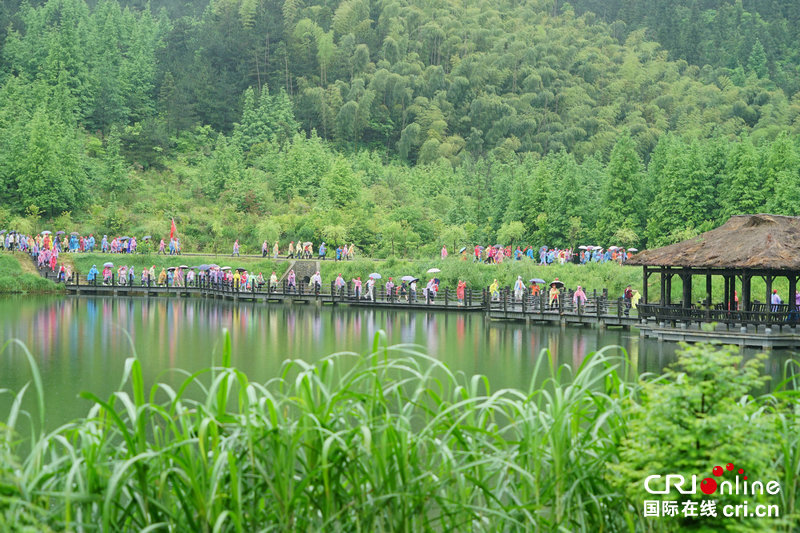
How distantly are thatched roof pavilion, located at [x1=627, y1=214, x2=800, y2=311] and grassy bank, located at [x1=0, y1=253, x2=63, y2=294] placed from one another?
28022 millimetres

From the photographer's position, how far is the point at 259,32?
90.9 meters

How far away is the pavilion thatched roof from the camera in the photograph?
23.8 m

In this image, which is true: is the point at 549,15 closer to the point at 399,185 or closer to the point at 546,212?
the point at 399,185

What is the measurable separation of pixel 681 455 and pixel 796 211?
3557cm

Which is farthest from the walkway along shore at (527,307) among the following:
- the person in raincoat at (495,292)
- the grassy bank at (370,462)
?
the grassy bank at (370,462)

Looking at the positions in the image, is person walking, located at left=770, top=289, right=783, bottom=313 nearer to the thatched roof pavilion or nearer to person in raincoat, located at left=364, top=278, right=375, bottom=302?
the thatched roof pavilion

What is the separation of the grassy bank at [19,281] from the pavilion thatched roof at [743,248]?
1104 inches

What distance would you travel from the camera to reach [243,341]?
23812 mm

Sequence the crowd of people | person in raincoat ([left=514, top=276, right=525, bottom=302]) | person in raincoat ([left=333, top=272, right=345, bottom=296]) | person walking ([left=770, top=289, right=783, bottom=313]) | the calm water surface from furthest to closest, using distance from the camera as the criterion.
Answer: the crowd of people
person in raincoat ([left=333, top=272, right=345, bottom=296])
person in raincoat ([left=514, top=276, right=525, bottom=302])
person walking ([left=770, top=289, right=783, bottom=313])
the calm water surface

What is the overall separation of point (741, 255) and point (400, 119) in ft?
202

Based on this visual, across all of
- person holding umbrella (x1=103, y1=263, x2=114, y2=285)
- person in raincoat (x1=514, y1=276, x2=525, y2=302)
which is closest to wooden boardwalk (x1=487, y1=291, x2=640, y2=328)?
person in raincoat (x1=514, y1=276, x2=525, y2=302)

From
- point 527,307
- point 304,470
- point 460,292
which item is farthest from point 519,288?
point 304,470

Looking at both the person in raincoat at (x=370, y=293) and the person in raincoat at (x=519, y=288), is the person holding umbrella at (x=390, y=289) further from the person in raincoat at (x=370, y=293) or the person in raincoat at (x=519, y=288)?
the person in raincoat at (x=519, y=288)

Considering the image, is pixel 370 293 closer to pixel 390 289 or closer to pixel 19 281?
pixel 390 289
